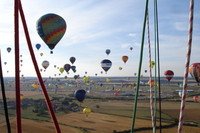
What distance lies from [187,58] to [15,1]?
2869 mm

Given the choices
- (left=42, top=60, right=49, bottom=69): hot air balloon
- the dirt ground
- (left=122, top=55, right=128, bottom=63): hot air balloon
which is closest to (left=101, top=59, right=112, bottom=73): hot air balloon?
(left=122, top=55, right=128, bottom=63): hot air balloon

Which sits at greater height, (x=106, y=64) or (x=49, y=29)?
(x=106, y=64)

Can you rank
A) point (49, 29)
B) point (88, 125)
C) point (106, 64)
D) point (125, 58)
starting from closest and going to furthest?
point (49, 29) → point (88, 125) → point (106, 64) → point (125, 58)

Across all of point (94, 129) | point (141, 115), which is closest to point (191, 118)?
point (141, 115)

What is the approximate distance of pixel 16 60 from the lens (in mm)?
5328

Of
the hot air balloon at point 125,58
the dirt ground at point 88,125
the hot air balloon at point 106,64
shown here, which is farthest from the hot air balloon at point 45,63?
the dirt ground at point 88,125

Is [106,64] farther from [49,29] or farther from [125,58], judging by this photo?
[49,29]

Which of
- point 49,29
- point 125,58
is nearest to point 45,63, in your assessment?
point 125,58

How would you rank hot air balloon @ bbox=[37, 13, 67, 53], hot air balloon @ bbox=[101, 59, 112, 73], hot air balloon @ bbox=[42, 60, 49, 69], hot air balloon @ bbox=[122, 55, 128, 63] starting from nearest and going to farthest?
hot air balloon @ bbox=[37, 13, 67, 53], hot air balloon @ bbox=[101, 59, 112, 73], hot air balloon @ bbox=[122, 55, 128, 63], hot air balloon @ bbox=[42, 60, 49, 69]

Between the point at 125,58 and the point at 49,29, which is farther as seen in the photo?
the point at 125,58

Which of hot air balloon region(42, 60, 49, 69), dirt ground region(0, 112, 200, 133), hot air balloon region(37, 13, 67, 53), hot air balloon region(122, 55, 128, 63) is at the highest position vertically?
hot air balloon region(122, 55, 128, 63)

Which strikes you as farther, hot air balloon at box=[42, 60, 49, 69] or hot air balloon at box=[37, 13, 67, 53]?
hot air balloon at box=[42, 60, 49, 69]

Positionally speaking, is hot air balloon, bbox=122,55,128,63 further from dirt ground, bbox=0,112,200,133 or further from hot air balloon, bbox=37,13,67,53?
hot air balloon, bbox=37,13,67,53

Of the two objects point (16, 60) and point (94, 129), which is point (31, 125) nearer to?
point (94, 129)
